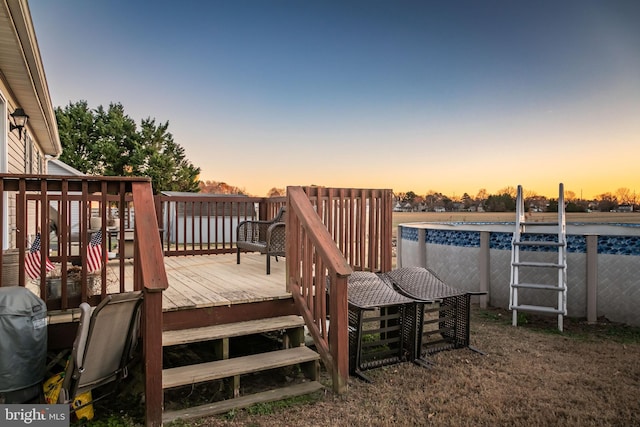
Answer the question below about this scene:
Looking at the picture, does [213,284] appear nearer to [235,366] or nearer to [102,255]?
[235,366]

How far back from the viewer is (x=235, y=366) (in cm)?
296

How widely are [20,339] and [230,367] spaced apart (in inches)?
50.4

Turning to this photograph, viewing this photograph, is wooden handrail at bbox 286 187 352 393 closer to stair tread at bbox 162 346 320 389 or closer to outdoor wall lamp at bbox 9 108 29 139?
stair tread at bbox 162 346 320 389

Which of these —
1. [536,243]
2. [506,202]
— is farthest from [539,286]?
[506,202]

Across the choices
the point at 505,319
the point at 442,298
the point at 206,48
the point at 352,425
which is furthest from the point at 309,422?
the point at 206,48

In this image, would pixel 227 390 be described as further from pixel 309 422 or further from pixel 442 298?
pixel 442 298

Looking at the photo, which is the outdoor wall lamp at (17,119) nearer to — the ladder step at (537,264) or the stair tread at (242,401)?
the stair tread at (242,401)

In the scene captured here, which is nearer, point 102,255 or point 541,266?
point 102,255

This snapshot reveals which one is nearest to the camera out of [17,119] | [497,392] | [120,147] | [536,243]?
[497,392]

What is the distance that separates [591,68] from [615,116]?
49.8 inches

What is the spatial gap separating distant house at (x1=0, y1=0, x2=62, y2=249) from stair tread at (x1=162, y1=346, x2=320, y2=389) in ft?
8.39

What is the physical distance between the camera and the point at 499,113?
36.3 feet

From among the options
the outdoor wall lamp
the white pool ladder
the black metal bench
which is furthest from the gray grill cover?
the white pool ladder

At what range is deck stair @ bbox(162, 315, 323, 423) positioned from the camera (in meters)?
2.73
